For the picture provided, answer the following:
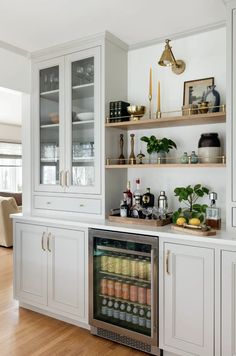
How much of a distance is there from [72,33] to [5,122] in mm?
5660

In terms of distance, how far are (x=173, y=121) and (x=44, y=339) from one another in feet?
6.59

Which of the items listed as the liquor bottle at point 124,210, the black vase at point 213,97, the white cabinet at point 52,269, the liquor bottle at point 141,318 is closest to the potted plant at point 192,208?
the liquor bottle at point 124,210

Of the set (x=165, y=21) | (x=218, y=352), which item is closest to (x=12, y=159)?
(x=165, y=21)

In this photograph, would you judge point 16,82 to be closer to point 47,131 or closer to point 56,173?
point 47,131

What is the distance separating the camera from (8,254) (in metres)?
4.75

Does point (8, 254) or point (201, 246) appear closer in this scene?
point (201, 246)

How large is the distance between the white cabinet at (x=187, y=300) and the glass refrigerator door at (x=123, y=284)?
12 cm

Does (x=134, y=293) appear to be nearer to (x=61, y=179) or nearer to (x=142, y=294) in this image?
(x=142, y=294)

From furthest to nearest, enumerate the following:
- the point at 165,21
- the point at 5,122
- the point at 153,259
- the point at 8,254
Result: the point at 5,122 < the point at 8,254 < the point at 165,21 < the point at 153,259

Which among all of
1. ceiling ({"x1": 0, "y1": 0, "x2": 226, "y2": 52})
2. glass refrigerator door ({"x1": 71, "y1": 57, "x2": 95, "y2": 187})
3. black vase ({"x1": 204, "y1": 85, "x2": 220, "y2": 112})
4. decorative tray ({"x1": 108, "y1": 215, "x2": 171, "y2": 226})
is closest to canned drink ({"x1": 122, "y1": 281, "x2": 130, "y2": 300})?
decorative tray ({"x1": 108, "y1": 215, "x2": 171, "y2": 226})

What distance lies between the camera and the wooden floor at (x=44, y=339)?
225 centimetres

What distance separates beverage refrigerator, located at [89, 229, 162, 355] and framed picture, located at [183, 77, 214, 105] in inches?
47.5

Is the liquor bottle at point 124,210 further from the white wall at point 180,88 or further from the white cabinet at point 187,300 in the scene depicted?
the white cabinet at point 187,300

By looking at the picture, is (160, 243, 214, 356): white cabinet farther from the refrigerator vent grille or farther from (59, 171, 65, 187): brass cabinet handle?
(59, 171, 65, 187): brass cabinet handle
